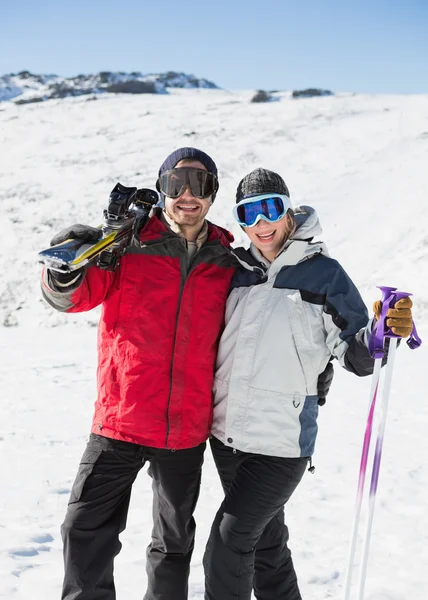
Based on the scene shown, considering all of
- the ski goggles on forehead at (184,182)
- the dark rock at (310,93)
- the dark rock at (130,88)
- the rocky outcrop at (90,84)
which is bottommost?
the ski goggles on forehead at (184,182)

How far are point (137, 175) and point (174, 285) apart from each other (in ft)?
66.0

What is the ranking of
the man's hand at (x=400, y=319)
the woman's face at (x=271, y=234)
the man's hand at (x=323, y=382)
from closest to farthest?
the man's hand at (x=400, y=319), the man's hand at (x=323, y=382), the woman's face at (x=271, y=234)

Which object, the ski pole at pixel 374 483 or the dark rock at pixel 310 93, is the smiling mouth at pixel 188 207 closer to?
the ski pole at pixel 374 483

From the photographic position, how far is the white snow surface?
4207mm

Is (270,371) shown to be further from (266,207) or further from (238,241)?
(238,241)

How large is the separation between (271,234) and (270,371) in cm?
82

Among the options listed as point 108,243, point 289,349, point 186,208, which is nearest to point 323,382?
point 289,349

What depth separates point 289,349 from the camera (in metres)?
2.96

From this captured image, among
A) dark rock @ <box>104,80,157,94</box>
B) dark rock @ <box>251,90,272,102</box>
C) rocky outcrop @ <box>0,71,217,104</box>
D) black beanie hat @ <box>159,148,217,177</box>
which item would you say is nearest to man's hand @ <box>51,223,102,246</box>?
black beanie hat @ <box>159,148,217,177</box>

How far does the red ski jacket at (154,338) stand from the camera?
292 centimetres

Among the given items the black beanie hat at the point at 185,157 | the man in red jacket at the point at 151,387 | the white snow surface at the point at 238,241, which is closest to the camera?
the man in red jacket at the point at 151,387

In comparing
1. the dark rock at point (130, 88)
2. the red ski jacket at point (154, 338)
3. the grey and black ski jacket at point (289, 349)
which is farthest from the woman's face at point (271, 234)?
the dark rock at point (130, 88)

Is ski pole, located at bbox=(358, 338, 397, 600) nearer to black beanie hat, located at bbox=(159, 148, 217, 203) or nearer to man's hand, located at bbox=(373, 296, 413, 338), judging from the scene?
man's hand, located at bbox=(373, 296, 413, 338)

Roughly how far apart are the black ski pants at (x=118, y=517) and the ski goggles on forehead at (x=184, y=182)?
1.53 metres
